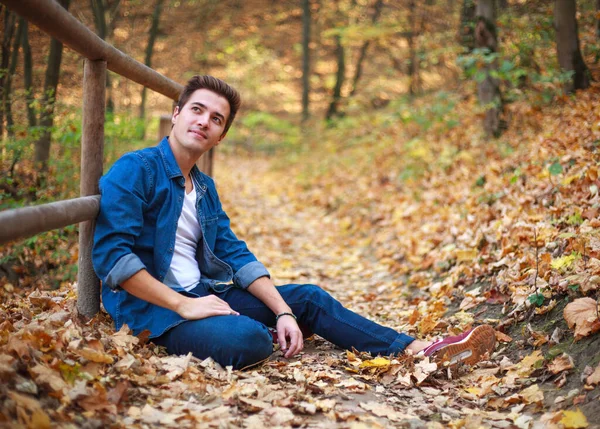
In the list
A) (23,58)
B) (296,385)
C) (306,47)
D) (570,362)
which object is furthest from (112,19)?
(306,47)

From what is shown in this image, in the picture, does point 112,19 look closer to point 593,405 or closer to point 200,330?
point 200,330

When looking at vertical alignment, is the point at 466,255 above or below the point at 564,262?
below

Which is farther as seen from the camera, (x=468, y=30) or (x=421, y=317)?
(x=468, y=30)

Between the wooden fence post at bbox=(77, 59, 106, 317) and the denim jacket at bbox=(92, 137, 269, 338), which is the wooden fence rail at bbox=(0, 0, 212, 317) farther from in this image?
the denim jacket at bbox=(92, 137, 269, 338)

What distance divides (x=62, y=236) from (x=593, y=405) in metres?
3.79

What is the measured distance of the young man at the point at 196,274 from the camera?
256 cm

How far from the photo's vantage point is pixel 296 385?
2529 mm

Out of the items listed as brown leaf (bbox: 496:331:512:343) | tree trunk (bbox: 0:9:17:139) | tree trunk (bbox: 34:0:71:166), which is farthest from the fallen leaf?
tree trunk (bbox: 0:9:17:139)

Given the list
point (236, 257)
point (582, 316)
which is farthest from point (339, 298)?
point (582, 316)

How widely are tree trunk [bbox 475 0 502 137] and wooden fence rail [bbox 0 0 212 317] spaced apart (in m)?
5.23

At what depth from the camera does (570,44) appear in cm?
648

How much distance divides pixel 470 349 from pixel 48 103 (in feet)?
11.9

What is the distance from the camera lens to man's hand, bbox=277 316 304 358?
2.84 metres

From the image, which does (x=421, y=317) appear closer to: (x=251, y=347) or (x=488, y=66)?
(x=251, y=347)
